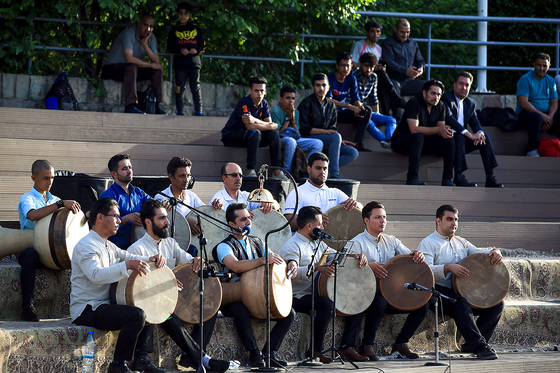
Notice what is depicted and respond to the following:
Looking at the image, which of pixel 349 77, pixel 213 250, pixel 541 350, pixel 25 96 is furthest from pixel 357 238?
pixel 25 96

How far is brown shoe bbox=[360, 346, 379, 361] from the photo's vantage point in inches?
296

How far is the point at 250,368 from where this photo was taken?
6.94m

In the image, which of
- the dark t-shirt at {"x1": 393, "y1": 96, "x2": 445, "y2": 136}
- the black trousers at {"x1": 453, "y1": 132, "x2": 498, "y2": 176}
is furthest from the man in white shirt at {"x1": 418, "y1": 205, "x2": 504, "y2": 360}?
the dark t-shirt at {"x1": 393, "y1": 96, "x2": 445, "y2": 136}

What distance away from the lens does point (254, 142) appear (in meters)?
9.55

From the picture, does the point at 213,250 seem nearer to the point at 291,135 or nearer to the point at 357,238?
the point at 357,238

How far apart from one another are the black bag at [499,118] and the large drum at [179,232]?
5.65 meters

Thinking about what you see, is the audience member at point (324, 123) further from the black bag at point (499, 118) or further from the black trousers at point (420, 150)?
the black bag at point (499, 118)

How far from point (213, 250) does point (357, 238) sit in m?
1.41

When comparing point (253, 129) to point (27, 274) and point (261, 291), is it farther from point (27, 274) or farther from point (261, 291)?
point (27, 274)

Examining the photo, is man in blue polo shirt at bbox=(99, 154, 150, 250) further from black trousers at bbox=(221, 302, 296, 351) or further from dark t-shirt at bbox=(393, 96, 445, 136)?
dark t-shirt at bbox=(393, 96, 445, 136)

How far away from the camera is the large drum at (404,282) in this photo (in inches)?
303

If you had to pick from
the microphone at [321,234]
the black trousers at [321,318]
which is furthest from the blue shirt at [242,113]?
the black trousers at [321,318]

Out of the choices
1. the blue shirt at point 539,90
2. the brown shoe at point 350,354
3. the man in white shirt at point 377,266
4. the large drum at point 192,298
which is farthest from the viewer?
the blue shirt at point 539,90

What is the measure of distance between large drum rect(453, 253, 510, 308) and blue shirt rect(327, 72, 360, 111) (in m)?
3.53
